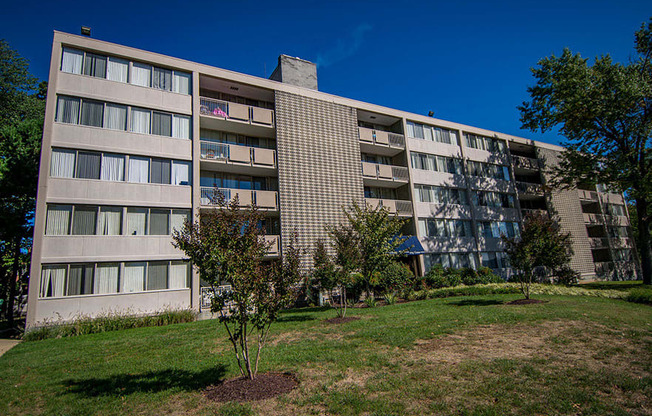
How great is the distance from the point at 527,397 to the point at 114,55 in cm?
2372

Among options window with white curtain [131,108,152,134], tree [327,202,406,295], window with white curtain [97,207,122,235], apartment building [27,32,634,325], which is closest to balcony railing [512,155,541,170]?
apartment building [27,32,634,325]

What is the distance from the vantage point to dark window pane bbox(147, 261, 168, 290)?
1764cm

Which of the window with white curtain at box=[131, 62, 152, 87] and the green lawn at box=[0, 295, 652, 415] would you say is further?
the window with white curtain at box=[131, 62, 152, 87]

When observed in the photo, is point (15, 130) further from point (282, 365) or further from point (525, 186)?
point (525, 186)

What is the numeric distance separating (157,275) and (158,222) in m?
2.88

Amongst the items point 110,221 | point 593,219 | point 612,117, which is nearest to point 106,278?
point 110,221

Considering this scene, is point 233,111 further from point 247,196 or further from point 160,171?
point 160,171

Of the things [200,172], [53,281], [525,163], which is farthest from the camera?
[525,163]

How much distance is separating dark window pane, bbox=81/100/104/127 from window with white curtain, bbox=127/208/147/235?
16.6 feet

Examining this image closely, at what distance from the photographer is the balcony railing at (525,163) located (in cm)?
3566

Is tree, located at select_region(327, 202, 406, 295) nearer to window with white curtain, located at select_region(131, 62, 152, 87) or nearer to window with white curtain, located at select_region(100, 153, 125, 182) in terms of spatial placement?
window with white curtain, located at select_region(100, 153, 125, 182)

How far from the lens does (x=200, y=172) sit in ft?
70.7

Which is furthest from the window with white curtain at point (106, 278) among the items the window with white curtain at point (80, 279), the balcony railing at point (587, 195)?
the balcony railing at point (587, 195)

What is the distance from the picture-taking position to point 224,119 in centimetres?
2145
